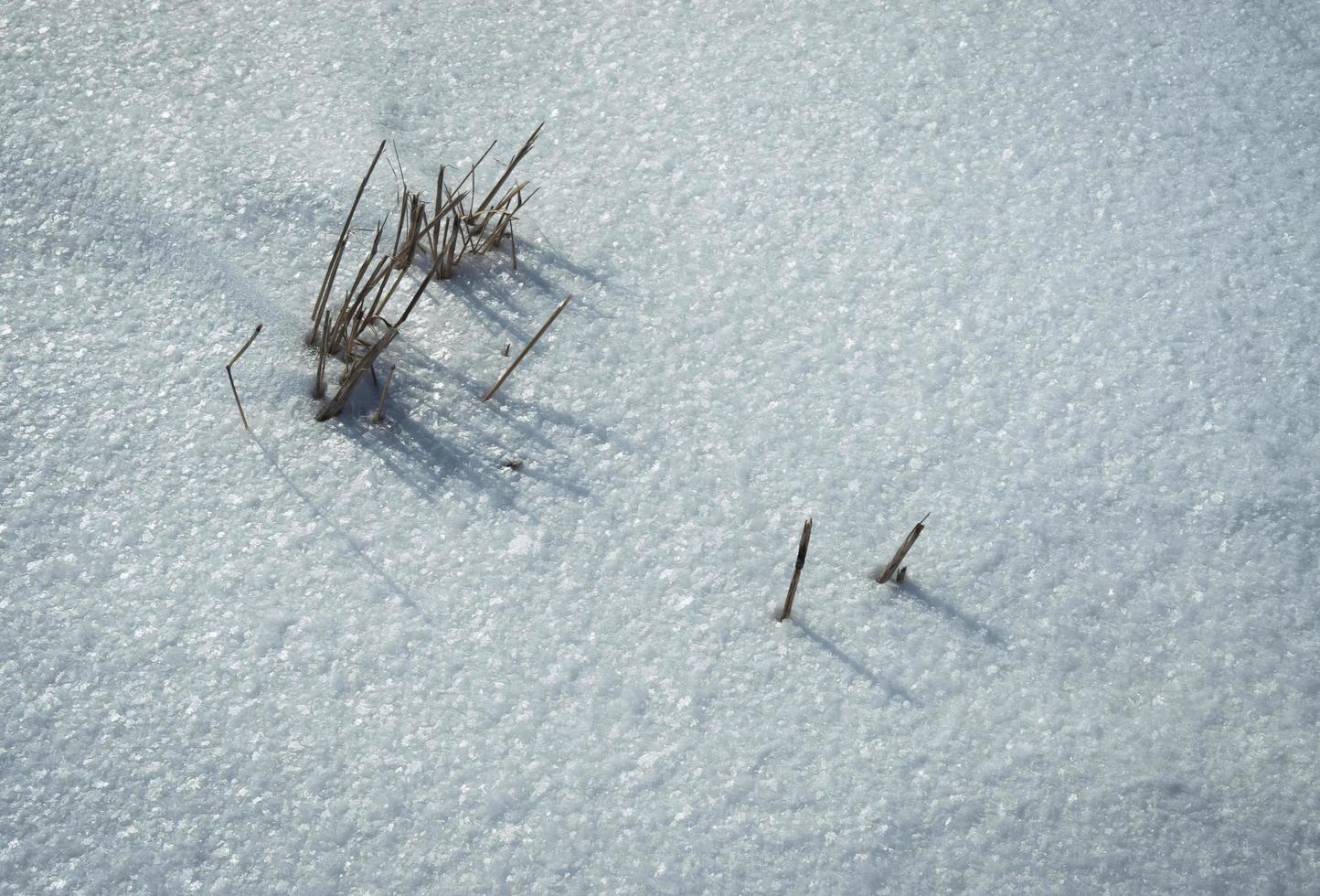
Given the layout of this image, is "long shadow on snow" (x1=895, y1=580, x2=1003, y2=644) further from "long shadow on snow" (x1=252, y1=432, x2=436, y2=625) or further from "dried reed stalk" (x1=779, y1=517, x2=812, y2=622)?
"long shadow on snow" (x1=252, y1=432, x2=436, y2=625)

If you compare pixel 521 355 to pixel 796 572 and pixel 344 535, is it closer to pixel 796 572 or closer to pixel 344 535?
pixel 344 535

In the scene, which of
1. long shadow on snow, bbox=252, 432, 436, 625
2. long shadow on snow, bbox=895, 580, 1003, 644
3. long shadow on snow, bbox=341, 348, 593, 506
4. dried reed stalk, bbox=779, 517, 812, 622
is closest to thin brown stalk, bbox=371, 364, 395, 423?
long shadow on snow, bbox=341, 348, 593, 506

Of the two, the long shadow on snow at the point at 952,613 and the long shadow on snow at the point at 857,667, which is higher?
the long shadow on snow at the point at 952,613

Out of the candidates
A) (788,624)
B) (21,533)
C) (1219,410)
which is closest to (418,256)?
(21,533)

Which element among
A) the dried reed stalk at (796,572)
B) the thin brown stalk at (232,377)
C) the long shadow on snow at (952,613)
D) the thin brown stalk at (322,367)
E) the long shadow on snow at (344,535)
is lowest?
the long shadow on snow at (344,535)

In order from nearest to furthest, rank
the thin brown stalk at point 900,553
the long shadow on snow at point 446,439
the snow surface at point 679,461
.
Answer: the snow surface at point 679,461 < the thin brown stalk at point 900,553 < the long shadow on snow at point 446,439

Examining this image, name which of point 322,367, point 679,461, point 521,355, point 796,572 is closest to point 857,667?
point 796,572

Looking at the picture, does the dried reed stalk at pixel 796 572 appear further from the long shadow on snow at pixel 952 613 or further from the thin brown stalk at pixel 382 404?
the thin brown stalk at pixel 382 404

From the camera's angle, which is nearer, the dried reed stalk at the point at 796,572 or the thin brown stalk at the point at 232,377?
the dried reed stalk at the point at 796,572

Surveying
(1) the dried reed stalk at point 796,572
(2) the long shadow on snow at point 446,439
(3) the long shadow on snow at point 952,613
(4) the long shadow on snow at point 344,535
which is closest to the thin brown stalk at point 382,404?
(2) the long shadow on snow at point 446,439
